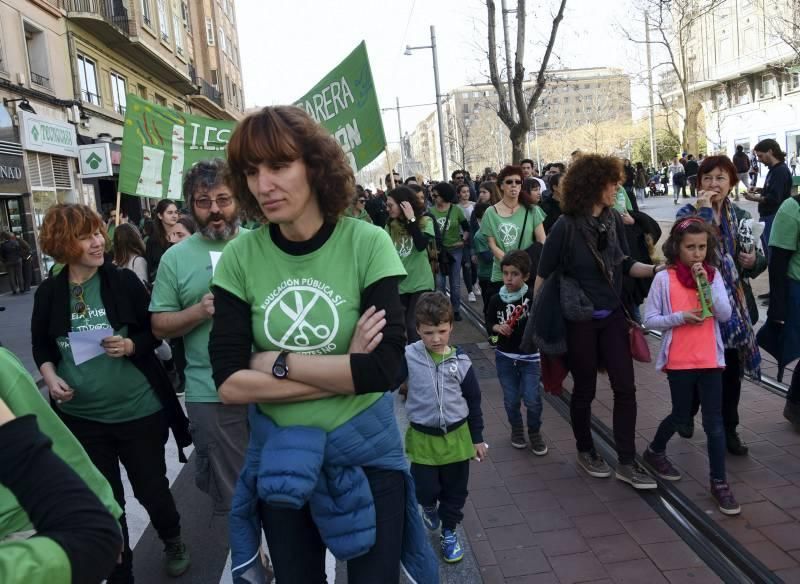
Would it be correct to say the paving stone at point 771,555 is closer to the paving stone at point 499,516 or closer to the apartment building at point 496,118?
the paving stone at point 499,516

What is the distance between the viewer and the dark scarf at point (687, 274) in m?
4.25

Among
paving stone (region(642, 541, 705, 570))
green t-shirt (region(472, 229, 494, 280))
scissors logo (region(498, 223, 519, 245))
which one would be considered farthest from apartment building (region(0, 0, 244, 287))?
paving stone (region(642, 541, 705, 570))

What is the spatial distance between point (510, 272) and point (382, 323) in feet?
11.0

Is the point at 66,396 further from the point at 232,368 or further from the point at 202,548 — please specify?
the point at 232,368

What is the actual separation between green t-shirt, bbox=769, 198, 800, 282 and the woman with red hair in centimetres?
407

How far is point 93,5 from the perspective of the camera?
22.7 meters

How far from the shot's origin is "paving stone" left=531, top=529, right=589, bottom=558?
3650 mm

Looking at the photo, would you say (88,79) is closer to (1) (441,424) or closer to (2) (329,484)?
(1) (441,424)

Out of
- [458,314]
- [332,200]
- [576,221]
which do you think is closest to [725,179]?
[576,221]

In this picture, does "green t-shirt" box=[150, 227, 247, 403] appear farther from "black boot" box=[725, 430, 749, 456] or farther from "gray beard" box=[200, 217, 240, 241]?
"black boot" box=[725, 430, 749, 456]

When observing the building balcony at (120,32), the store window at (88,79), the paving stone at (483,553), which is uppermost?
the building balcony at (120,32)

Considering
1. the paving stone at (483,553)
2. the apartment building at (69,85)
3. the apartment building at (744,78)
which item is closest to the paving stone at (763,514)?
the paving stone at (483,553)

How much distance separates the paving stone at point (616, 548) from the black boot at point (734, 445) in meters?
1.35

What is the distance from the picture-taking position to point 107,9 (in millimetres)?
23859
